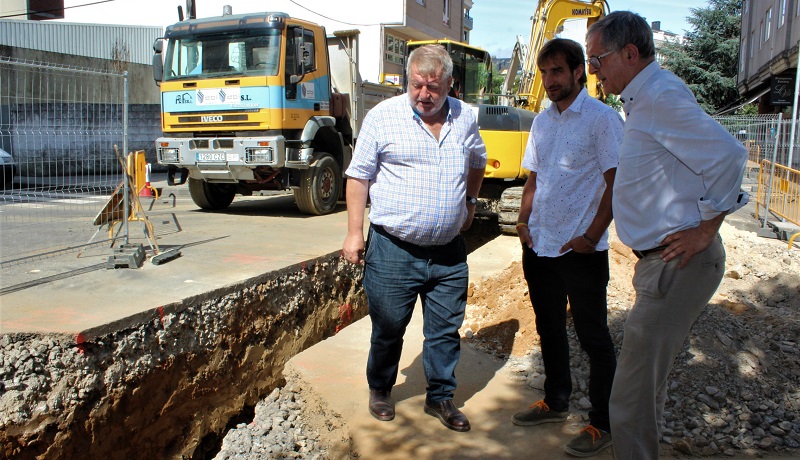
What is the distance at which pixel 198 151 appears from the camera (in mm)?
9195

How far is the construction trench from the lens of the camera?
379 cm

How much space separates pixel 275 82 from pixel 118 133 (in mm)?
2413

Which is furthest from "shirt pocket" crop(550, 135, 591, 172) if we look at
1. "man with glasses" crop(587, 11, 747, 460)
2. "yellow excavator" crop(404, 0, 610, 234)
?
"yellow excavator" crop(404, 0, 610, 234)

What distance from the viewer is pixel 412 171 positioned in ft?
10.3

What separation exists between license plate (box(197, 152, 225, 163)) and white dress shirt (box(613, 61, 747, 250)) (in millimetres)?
7396

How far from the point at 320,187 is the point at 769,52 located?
21560 mm

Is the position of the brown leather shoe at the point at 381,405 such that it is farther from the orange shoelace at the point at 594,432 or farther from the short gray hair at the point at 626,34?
the short gray hair at the point at 626,34

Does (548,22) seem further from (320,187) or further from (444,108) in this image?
(444,108)

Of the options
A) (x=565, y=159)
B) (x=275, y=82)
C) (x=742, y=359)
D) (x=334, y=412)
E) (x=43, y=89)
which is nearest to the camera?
(x=565, y=159)

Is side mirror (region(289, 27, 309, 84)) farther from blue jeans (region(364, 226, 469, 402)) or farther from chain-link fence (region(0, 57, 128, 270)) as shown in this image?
blue jeans (region(364, 226, 469, 402))

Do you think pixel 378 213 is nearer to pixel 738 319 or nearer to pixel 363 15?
pixel 738 319

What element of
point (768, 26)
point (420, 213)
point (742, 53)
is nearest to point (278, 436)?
point (420, 213)

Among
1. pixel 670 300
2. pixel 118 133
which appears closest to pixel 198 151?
pixel 118 133

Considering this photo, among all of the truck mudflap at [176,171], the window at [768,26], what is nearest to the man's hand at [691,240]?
the truck mudflap at [176,171]
